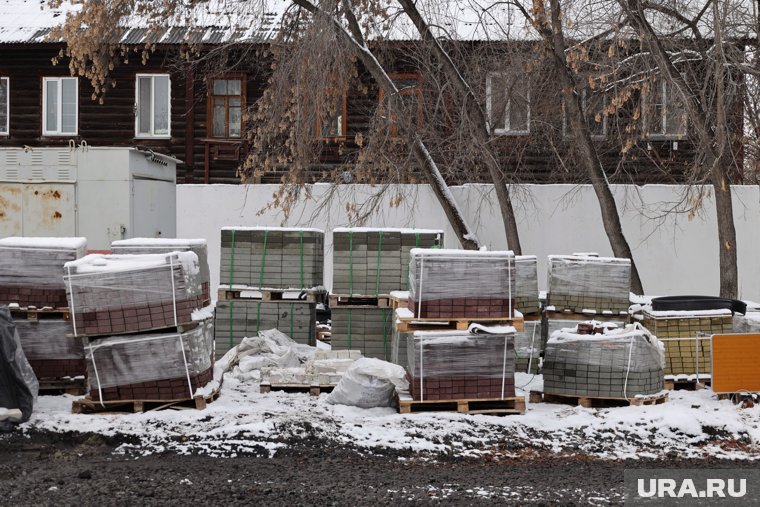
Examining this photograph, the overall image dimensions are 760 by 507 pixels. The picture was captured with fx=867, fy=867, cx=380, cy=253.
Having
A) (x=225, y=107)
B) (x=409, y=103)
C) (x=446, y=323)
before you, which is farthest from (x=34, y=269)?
(x=225, y=107)

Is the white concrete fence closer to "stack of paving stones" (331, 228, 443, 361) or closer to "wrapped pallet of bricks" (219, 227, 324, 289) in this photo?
"wrapped pallet of bricks" (219, 227, 324, 289)

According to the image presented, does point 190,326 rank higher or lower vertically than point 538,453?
higher

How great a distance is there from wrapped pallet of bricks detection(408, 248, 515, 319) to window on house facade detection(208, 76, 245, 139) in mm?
13396

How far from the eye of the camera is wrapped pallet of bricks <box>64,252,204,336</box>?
28.3 feet

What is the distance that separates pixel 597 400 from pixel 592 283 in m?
1.58

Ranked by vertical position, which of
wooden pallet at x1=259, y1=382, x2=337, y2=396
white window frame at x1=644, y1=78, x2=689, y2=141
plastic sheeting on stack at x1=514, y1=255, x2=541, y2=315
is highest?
white window frame at x1=644, y1=78, x2=689, y2=141

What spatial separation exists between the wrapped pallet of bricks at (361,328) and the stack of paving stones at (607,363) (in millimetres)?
2416

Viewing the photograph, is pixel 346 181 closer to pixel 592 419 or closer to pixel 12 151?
pixel 12 151

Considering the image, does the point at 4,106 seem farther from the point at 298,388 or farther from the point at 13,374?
the point at 298,388

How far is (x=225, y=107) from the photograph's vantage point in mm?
21406

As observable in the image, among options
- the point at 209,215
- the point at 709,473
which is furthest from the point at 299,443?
the point at 209,215

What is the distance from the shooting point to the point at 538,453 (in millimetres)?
7918

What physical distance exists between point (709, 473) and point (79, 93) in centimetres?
1856

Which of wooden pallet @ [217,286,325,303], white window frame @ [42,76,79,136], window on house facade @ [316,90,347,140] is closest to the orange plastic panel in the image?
wooden pallet @ [217,286,325,303]
